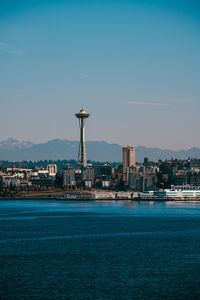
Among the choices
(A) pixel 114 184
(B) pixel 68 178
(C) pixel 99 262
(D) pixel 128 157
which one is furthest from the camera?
(D) pixel 128 157

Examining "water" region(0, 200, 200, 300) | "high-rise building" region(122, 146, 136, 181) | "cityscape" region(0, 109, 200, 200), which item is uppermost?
"high-rise building" region(122, 146, 136, 181)

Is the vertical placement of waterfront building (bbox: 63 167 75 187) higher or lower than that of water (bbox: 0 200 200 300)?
higher

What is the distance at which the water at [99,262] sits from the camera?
24688mm

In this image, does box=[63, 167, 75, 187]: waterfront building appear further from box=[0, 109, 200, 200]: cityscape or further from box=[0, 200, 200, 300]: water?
box=[0, 200, 200, 300]: water

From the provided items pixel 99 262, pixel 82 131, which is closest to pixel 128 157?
pixel 82 131

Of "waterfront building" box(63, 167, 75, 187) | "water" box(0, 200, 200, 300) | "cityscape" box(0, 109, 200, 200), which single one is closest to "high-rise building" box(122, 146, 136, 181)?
"cityscape" box(0, 109, 200, 200)

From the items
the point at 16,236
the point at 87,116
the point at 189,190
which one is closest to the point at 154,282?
the point at 16,236

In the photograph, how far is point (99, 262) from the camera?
1207 inches

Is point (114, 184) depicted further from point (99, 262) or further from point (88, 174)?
point (99, 262)

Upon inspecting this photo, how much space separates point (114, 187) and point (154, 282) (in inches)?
4808

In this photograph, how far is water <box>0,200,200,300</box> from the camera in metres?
24.7

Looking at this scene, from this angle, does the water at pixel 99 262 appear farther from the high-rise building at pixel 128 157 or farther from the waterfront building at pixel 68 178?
the high-rise building at pixel 128 157

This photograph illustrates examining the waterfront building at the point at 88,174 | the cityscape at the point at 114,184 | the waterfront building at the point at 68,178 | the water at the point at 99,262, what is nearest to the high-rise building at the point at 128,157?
the cityscape at the point at 114,184

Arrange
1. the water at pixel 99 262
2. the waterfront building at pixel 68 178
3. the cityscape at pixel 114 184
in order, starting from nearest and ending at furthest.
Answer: the water at pixel 99 262 < the cityscape at pixel 114 184 < the waterfront building at pixel 68 178
